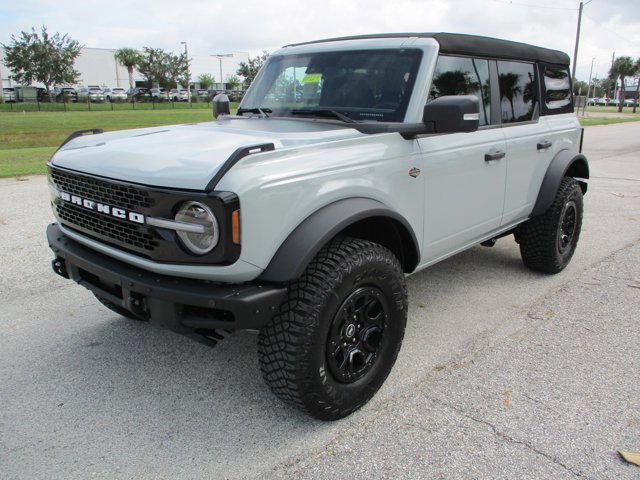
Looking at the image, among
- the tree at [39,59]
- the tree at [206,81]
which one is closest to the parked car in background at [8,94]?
the tree at [39,59]

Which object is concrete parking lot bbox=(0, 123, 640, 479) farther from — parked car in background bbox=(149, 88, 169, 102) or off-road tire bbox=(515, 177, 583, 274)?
parked car in background bbox=(149, 88, 169, 102)

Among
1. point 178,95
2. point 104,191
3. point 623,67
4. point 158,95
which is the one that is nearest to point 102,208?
point 104,191

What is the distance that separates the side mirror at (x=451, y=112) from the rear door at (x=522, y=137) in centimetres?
117

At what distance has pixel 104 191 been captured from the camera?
2.67 m

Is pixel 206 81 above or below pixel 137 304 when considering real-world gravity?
above

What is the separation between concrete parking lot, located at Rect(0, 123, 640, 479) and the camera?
2469mm

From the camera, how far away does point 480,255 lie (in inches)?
220

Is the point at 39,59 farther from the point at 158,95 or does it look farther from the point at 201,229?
the point at 201,229

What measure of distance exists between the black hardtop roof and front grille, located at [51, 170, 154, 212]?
6.86ft

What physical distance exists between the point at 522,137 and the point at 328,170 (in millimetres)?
2207

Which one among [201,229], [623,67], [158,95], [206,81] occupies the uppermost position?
[623,67]

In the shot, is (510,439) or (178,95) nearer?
(510,439)

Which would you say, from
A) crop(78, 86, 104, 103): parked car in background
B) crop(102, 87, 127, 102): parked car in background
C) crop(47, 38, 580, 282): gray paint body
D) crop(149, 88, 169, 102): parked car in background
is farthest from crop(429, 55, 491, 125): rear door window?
crop(149, 88, 169, 102): parked car in background

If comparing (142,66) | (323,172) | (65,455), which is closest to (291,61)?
(323,172)
